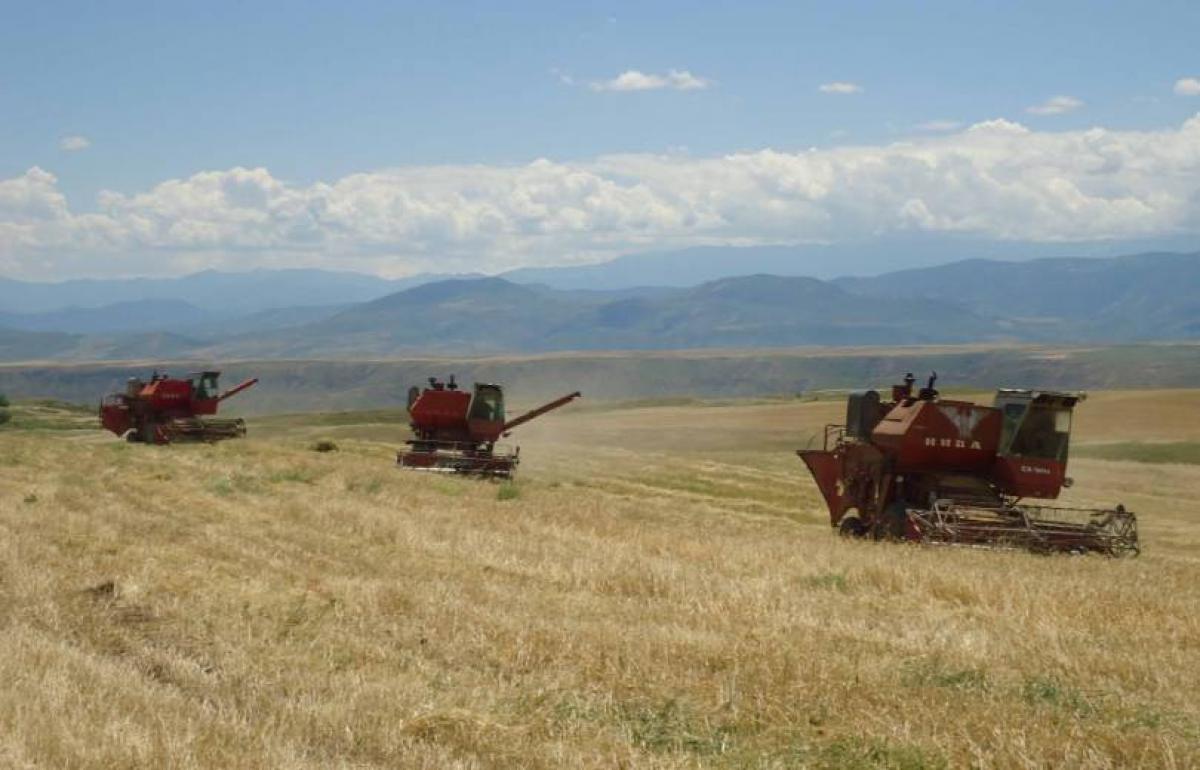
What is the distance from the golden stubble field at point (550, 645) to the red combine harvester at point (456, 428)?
50.4 feet

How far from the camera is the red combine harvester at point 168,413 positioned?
4891cm

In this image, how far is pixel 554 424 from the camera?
75875 millimetres

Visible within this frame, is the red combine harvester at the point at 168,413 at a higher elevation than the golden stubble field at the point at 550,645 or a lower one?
lower

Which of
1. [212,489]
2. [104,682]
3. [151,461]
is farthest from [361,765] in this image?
[151,461]

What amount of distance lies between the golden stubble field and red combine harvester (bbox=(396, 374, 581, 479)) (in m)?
15.4

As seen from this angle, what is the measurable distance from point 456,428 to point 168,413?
57.0 ft

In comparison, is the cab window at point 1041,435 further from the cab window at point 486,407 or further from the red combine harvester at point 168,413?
the red combine harvester at point 168,413

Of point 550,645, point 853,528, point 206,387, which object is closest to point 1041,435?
point 853,528

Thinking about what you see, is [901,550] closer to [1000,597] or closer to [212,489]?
[1000,597]

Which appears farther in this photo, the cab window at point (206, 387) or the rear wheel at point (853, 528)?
the cab window at point (206, 387)

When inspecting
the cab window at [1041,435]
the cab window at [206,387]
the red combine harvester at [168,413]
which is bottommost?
the red combine harvester at [168,413]

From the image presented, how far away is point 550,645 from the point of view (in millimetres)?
9750

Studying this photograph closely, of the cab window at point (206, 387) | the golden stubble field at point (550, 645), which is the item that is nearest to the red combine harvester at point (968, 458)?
the golden stubble field at point (550, 645)

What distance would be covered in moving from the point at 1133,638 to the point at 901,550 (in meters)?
8.19
